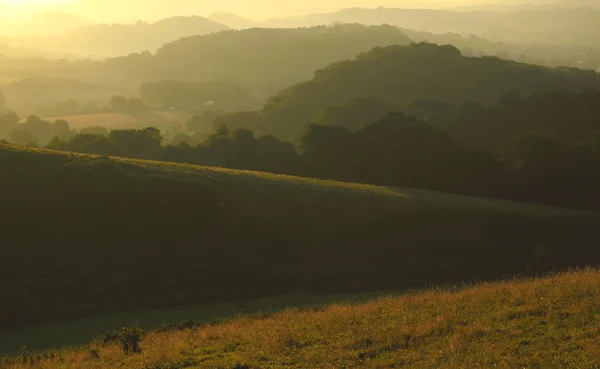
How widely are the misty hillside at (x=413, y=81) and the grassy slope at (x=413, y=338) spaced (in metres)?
79.1

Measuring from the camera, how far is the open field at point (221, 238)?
86.8ft

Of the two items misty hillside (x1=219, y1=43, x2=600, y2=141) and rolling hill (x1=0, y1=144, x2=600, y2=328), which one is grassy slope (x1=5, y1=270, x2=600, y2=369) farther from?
misty hillside (x1=219, y1=43, x2=600, y2=141)

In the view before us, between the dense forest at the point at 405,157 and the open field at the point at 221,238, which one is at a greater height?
the dense forest at the point at 405,157

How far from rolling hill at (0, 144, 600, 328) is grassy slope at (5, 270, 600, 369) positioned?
9403mm

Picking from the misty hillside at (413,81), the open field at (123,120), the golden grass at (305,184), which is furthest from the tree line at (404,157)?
the open field at (123,120)

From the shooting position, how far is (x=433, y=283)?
28578mm

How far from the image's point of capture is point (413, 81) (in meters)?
108

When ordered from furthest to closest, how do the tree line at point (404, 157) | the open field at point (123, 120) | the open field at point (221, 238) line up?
the open field at point (123, 120), the tree line at point (404, 157), the open field at point (221, 238)

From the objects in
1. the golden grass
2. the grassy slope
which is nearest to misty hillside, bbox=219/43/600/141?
the golden grass

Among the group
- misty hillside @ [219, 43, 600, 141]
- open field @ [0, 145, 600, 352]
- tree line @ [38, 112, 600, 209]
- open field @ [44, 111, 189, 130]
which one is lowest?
open field @ [0, 145, 600, 352]

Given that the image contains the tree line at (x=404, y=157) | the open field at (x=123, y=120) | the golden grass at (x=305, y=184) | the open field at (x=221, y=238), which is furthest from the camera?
the open field at (x=123, y=120)

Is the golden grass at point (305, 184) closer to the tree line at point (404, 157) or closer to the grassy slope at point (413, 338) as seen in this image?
the tree line at point (404, 157)

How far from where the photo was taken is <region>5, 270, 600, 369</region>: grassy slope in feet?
40.6

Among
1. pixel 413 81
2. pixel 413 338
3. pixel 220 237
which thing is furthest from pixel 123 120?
pixel 413 338
